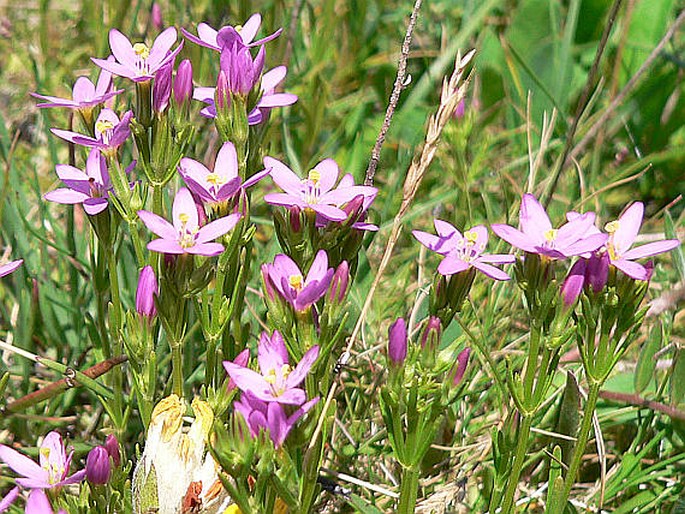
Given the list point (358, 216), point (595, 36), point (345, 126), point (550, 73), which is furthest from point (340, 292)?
point (595, 36)

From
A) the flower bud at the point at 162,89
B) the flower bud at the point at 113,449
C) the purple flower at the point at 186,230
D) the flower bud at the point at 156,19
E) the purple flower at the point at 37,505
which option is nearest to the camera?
the purple flower at the point at 37,505

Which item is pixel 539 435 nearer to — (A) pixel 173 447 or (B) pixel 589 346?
(B) pixel 589 346

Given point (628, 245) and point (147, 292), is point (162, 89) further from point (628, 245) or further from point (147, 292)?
point (628, 245)

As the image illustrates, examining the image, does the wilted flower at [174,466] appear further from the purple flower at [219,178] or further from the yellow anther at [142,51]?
the yellow anther at [142,51]

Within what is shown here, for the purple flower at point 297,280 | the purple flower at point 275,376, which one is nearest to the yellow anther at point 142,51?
the purple flower at point 297,280

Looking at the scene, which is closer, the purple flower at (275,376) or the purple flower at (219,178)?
the purple flower at (275,376)

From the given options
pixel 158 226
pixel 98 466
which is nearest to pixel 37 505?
pixel 98 466
